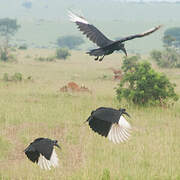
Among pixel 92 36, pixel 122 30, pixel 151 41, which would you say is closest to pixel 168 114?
pixel 92 36

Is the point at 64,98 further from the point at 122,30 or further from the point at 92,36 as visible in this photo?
the point at 122,30

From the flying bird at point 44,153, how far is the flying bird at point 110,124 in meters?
0.66

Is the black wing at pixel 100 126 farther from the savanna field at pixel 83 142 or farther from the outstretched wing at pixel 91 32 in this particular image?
the savanna field at pixel 83 142

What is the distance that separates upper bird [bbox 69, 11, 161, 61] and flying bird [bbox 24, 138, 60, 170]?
4.56 feet

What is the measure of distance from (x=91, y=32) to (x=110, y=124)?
1.03 m

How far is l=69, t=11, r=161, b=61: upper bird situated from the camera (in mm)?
3764

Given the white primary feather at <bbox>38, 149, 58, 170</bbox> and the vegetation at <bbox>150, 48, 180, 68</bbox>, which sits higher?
the vegetation at <bbox>150, 48, 180, 68</bbox>

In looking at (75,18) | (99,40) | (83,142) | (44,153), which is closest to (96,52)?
(99,40)

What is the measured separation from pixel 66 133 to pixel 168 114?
415 cm

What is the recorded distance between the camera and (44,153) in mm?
4504

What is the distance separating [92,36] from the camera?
420 cm

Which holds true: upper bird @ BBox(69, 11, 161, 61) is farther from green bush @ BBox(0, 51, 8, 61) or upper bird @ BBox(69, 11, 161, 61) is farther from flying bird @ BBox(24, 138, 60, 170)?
green bush @ BBox(0, 51, 8, 61)

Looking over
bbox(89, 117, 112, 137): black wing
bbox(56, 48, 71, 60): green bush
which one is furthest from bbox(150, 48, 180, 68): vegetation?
bbox(89, 117, 112, 137): black wing

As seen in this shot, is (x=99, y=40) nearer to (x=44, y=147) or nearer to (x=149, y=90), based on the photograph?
(x=44, y=147)
